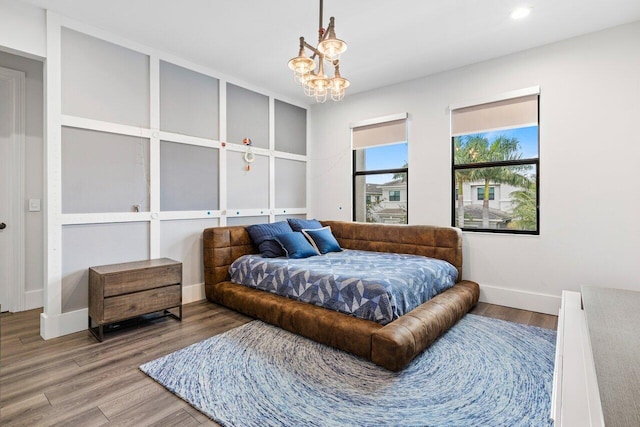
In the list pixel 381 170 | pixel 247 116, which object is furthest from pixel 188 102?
pixel 381 170

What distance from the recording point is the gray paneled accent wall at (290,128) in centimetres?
476

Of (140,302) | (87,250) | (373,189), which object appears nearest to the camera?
(140,302)

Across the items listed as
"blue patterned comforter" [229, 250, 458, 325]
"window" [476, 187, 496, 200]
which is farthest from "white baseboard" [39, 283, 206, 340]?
"window" [476, 187, 496, 200]

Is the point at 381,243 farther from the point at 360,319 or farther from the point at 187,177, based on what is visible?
the point at 187,177

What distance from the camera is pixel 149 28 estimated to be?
117 inches

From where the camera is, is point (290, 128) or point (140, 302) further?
point (290, 128)

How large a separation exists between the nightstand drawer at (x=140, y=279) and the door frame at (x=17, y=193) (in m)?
1.61

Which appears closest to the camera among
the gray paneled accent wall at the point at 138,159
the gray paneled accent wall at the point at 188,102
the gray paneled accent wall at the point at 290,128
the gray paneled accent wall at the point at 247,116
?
the gray paneled accent wall at the point at 138,159

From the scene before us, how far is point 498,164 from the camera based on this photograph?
11.8 feet

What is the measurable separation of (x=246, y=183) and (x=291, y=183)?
34.2 inches

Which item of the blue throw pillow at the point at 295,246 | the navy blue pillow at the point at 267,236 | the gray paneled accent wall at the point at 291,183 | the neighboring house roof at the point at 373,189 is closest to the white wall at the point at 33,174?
the navy blue pillow at the point at 267,236

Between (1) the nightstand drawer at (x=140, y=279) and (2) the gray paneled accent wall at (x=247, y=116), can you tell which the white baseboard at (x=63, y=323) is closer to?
(1) the nightstand drawer at (x=140, y=279)

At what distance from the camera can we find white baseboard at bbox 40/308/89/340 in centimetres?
269

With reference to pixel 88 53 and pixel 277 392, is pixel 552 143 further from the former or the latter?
pixel 88 53
